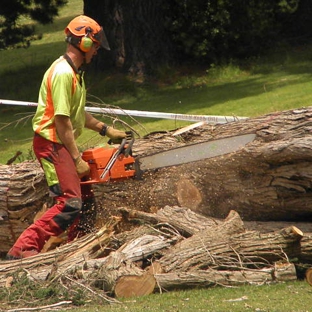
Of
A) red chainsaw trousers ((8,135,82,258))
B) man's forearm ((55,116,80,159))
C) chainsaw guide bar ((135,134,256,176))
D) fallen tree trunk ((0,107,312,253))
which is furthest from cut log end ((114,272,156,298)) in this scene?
fallen tree trunk ((0,107,312,253))

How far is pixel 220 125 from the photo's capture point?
748 centimetres

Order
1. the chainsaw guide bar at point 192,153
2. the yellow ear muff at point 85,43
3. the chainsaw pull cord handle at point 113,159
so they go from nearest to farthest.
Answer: the yellow ear muff at point 85,43, the chainsaw pull cord handle at point 113,159, the chainsaw guide bar at point 192,153

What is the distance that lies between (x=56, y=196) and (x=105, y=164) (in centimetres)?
46

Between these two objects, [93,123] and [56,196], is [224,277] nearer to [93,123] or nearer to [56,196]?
Answer: [56,196]

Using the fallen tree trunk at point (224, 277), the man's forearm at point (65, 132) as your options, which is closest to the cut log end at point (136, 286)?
the fallen tree trunk at point (224, 277)

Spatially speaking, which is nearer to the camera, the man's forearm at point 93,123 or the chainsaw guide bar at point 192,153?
the chainsaw guide bar at point 192,153

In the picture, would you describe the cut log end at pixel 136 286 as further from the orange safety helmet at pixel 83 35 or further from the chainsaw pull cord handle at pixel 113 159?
the orange safety helmet at pixel 83 35

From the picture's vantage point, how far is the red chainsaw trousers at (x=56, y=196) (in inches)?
259

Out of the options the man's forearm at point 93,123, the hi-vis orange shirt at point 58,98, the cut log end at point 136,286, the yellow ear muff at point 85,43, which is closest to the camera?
Result: the cut log end at point 136,286

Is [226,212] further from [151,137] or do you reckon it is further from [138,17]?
[138,17]

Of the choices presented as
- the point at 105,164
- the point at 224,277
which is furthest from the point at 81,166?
the point at 224,277

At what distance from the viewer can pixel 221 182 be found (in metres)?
7.07

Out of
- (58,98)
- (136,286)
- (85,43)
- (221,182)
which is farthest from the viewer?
(221,182)

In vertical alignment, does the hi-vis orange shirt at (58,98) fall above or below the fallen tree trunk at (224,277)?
above
